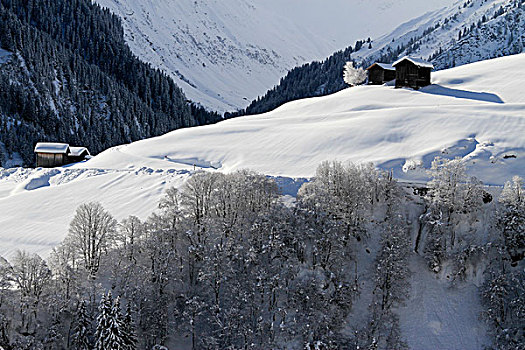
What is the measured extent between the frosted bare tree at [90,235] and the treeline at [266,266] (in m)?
0.14

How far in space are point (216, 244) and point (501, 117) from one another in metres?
44.2

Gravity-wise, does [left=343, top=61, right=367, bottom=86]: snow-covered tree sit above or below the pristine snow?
above

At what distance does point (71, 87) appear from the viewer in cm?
15462

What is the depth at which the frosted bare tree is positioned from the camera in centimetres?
4284

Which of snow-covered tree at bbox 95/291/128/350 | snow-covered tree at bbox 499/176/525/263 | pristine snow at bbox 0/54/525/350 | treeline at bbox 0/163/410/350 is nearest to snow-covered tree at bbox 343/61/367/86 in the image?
pristine snow at bbox 0/54/525/350

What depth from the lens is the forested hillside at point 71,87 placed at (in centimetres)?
13425

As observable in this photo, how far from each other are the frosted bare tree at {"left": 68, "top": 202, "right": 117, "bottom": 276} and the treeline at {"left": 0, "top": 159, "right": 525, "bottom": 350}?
0.45 ft

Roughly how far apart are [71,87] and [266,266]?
13452 centimetres

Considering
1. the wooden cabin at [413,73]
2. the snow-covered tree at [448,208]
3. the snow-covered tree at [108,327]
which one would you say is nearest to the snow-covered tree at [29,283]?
the snow-covered tree at [108,327]

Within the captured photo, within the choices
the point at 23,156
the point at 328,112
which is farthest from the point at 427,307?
the point at 23,156

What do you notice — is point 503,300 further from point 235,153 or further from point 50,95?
point 50,95

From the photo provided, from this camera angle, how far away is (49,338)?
122ft

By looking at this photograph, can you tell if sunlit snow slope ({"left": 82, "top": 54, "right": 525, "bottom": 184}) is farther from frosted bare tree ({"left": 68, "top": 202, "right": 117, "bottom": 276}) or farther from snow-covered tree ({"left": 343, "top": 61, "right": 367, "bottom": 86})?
snow-covered tree ({"left": 343, "top": 61, "right": 367, "bottom": 86})

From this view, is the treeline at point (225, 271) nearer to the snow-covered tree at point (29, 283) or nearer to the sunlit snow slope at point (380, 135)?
the snow-covered tree at point (29, 283)
